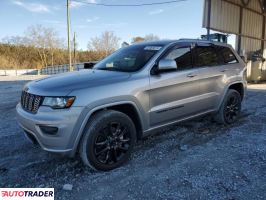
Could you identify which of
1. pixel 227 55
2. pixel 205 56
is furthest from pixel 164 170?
pixel 227 55

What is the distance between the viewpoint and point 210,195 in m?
2.96

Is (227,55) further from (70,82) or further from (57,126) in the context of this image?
(57,126)

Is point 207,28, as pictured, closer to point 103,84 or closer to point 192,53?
point 192,53

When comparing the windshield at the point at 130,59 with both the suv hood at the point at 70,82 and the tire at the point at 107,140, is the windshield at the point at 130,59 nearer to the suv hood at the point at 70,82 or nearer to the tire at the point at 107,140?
the suv hood at the point at 70,82

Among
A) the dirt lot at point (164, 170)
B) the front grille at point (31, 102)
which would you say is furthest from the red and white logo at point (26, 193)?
the front grille at point (31, 102)

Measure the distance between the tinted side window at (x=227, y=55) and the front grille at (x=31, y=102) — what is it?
146 inches

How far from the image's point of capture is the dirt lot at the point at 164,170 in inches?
120

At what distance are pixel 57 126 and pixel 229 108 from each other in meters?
3.87

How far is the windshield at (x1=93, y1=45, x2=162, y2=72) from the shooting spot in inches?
157

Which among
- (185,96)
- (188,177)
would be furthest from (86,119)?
(185,96)

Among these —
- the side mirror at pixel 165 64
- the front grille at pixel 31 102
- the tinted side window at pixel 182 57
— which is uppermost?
the tinted side window at pixel 182 57

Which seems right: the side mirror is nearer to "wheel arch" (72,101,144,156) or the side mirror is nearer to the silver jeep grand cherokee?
the silver jeep grand cherokee

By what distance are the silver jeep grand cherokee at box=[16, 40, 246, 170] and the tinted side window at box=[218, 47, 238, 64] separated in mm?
377

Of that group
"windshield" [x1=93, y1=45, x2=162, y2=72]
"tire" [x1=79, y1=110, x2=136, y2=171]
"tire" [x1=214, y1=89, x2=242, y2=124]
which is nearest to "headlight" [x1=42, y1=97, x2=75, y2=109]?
"tire" [x1=79, y1=110, x2=136, y2=171]
